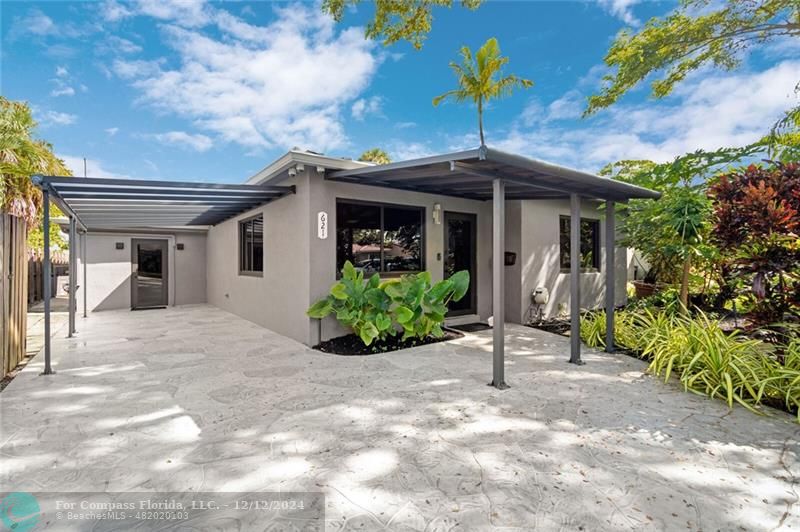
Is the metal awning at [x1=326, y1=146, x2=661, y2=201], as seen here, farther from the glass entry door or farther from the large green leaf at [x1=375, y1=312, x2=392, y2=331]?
the large green leaf at [x1=375, y1=312, x2=392, y2=331]

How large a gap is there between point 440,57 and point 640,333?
10972 millimetres

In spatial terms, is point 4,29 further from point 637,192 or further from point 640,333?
point 640,333

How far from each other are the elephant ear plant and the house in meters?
0.40

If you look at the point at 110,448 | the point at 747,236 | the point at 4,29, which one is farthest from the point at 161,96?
the point at 747,236

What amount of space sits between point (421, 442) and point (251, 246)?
684 cm

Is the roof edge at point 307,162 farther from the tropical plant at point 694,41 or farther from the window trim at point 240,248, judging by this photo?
the tropical plant at point 694,41

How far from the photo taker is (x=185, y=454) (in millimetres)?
2678

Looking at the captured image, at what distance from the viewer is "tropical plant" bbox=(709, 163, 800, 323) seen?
12.9ft

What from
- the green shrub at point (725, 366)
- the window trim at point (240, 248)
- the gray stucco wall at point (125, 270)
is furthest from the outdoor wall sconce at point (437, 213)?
the gray stucco wall at point (125, 270)

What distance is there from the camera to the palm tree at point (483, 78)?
484 inches

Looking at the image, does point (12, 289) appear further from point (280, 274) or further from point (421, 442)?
point (421, 442)

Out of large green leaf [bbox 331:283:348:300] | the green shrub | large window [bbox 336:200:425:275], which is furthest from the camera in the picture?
large window [bbox 336:200:425:275]

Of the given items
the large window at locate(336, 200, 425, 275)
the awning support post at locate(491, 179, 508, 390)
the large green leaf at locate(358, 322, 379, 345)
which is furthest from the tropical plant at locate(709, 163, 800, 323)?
the large green leaf at locate(358, 322, 379, 345)

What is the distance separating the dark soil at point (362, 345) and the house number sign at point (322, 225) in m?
1.64
